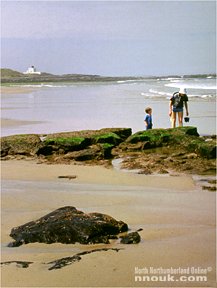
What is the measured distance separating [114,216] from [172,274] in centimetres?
198

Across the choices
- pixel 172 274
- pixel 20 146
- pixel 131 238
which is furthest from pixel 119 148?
pixel 172 274

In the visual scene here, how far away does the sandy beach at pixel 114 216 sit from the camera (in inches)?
179

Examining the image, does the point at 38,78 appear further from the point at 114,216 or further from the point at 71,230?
the point at 71,230

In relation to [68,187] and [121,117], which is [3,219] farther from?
[121,117]

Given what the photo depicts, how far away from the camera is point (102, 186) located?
8234 millimetres

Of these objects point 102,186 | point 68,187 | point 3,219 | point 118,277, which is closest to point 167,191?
point 102,186

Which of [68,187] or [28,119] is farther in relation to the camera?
[28,119]

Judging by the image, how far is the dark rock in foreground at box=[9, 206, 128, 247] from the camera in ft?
17.5

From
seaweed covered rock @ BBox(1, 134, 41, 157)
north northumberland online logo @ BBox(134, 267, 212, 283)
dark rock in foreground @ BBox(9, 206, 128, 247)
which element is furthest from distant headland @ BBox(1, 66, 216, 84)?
north northumberland online logo @ BBox(134, 267, 212, 283)

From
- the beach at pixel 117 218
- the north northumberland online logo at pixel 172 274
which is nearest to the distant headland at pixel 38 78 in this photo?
the beach at pixel 117 218

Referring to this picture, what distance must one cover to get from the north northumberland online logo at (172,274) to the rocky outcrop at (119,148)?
5100 millimetres

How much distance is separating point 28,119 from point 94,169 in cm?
1038

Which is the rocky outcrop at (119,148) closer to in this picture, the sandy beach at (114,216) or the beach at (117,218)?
the beach at (117,218)

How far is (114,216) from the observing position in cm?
637
